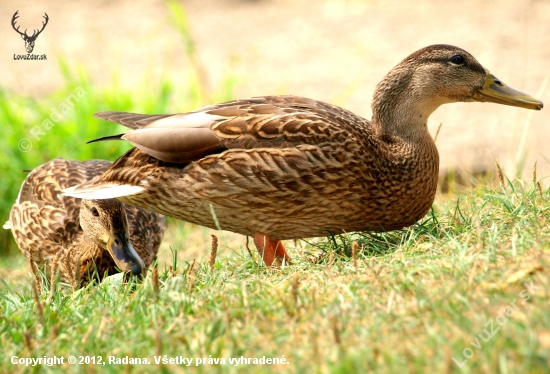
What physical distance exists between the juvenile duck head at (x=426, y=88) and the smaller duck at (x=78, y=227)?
161cm

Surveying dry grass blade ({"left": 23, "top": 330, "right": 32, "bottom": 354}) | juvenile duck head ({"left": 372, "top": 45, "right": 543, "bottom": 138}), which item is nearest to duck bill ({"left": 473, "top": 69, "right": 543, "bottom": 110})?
juvenile duck head ({"left": 372, "top": 45, "right": 543, "bottom": 138})

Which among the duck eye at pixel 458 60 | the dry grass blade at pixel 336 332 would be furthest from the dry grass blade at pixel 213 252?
the duck eye at pixel 458 60

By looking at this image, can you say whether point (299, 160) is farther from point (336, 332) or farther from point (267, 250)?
point (336, 332)

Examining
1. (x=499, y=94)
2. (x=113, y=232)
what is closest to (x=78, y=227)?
(x=113, y=232)

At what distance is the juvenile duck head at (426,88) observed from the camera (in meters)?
4.38

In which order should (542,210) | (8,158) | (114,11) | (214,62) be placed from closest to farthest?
1. (542,210)
2. (8,158)
3. (214,62)
4. (114,11)

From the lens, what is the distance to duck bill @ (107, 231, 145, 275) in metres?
4.23

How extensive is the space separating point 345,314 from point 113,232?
199 cm

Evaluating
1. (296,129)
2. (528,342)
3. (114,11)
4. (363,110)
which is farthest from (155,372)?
(114,11)

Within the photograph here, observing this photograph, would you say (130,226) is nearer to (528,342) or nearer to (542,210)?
(542,210)

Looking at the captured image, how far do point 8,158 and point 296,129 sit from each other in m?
3.86

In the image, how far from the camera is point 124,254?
4.34 meters

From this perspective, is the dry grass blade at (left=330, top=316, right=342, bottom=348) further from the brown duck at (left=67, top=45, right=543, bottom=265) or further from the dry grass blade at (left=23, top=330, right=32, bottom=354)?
the brown duck at (left=67, top=45, right=543, bottom=265)

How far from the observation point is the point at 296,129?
4098mm
